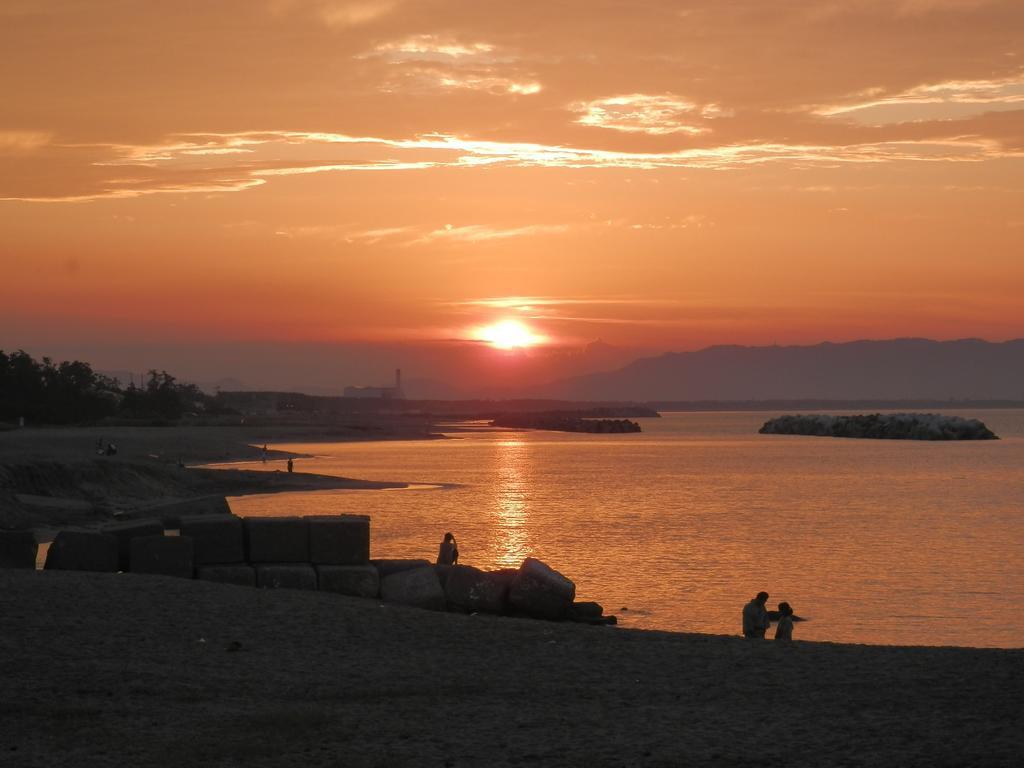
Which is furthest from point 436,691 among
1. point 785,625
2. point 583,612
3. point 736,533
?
point 736,533

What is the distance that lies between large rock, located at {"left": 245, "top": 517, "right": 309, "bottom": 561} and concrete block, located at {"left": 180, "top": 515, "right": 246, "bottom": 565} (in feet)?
0.50

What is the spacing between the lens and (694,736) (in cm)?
957

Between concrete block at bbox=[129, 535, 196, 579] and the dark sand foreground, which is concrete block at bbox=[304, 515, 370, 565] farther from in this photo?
the dark sand foreground

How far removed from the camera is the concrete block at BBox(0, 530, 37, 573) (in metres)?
18.0

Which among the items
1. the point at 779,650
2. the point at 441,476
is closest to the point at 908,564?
the point at 779,650

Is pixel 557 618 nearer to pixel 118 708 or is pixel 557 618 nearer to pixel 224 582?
pixel 224 582

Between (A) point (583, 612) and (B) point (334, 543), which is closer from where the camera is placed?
(B) point (334, 543)

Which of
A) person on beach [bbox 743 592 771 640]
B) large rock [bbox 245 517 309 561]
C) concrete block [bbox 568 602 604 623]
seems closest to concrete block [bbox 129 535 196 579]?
large rock [bbox 245 517 309 561]

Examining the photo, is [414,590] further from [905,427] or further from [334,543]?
[905,427]

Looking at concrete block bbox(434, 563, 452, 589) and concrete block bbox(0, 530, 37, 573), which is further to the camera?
concrete block bbox(434, 563, 452, 589)

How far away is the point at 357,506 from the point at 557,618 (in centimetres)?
2602

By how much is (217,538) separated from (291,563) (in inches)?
45.3

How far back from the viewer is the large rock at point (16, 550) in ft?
59.0

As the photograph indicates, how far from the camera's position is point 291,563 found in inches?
714
